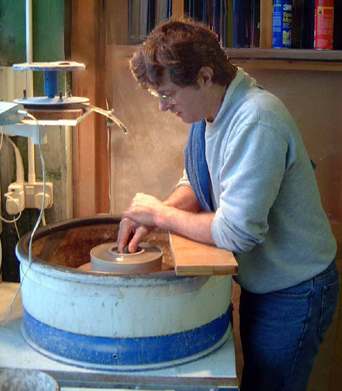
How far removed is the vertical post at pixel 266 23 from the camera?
193cm

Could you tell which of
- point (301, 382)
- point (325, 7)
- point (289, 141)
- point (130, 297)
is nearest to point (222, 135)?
point (289, 141)

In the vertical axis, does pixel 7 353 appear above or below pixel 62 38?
below

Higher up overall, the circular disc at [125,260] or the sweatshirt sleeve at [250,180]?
the sweatshirt sleeve at [250,180]

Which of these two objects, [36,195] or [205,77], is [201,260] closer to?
[205,77]

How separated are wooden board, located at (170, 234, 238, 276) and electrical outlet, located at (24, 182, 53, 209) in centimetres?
76

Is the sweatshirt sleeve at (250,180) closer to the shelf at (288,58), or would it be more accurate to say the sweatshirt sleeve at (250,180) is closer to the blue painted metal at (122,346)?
the blue painted metal at (122,346)

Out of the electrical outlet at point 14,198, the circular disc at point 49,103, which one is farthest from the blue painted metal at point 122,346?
the electrical outlet at point 14,198

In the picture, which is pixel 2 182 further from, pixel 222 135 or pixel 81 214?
pixel 222 135

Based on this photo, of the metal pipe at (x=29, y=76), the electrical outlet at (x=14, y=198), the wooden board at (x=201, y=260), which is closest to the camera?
the wooden board at (x=201, y=260)

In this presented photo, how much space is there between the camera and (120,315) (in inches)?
52.8

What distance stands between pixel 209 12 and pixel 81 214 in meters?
0.76

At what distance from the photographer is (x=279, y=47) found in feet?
6.40

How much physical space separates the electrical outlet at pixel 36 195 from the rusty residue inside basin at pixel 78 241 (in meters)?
0.30

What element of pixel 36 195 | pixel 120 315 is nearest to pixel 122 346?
pixel 120 315
